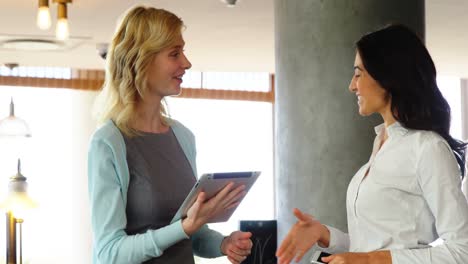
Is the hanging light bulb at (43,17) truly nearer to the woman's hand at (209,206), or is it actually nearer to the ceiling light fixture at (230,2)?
the ceiling light fixture at (230,2)

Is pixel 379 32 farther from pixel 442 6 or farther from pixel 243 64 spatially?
pixel 243 64

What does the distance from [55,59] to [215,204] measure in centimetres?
730

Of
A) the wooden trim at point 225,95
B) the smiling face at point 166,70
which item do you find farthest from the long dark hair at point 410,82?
the wooden trim at point 225,95

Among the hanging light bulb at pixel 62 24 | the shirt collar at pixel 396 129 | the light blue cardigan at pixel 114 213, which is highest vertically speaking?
the hanging light bulb at pixel 62 24

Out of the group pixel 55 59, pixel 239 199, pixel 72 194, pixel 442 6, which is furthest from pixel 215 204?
pixel 72 194

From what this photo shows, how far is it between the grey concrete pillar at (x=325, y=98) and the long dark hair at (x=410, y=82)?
1829 mm

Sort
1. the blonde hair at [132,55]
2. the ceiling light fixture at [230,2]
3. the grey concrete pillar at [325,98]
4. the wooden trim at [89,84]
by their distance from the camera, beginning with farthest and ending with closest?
1. the wooden trim at [89,84]
2. the ceiling light fixture at [230,2]
3. the grey concrete pillar at [325,98]
4. the blonde hair at [132,55]

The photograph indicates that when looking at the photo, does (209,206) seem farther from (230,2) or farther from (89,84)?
(89,84)

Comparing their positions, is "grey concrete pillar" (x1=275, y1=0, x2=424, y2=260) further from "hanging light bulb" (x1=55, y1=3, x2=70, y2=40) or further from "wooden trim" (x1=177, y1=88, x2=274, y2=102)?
"wooden trim" (x1=177, y1=88, x2=274, y2=102)

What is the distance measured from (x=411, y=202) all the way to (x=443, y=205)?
4.2 inches

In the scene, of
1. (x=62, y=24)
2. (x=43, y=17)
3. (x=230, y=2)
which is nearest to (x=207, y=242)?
(x=43, y=17)

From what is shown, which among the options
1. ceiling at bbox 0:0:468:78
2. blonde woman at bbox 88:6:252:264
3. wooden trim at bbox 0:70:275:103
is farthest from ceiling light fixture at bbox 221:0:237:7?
wooden trim at bbox 0:70:275:103

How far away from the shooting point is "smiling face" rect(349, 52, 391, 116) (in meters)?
2.13

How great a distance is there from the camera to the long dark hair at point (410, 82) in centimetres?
205
